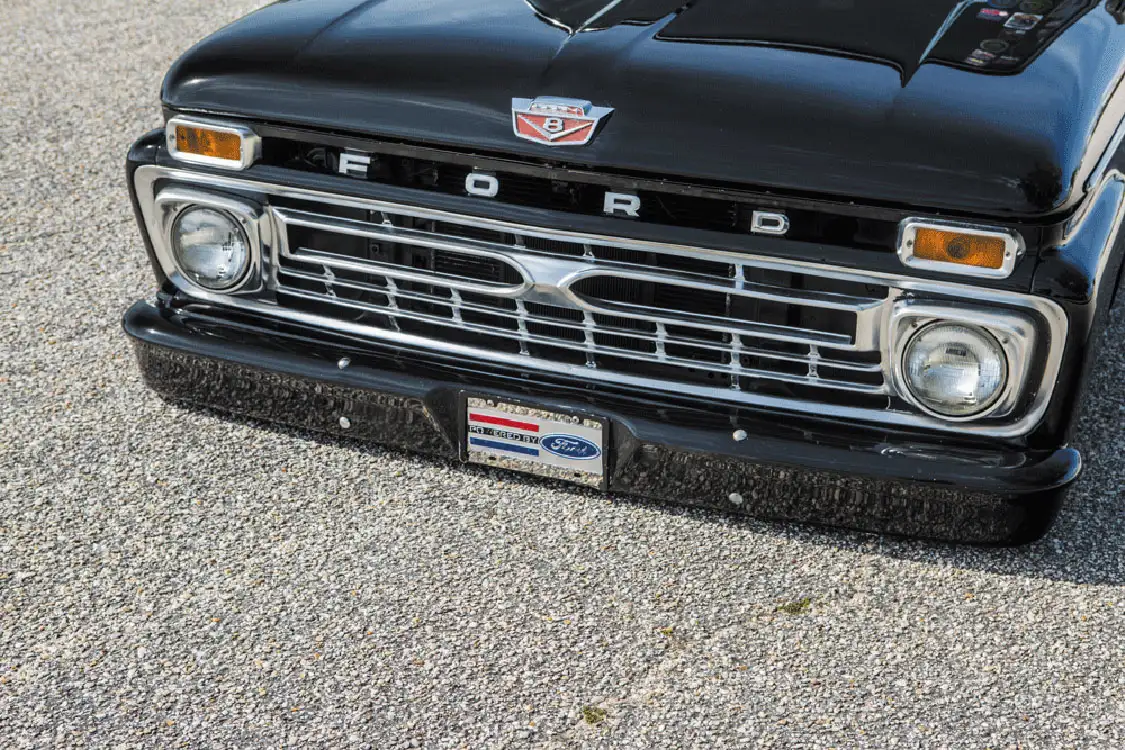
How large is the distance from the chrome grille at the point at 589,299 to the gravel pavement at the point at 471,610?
443 millimetres

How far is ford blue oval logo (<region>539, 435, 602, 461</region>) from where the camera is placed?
318 cm

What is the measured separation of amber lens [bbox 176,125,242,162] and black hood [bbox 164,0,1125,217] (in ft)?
0.21

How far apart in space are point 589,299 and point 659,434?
36cm

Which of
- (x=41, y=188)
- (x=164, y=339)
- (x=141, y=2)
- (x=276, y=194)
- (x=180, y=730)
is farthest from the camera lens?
(x=141, y=2)

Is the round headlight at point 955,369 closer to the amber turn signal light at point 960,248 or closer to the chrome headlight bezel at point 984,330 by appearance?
the chrome headlight bezel at point 984,330

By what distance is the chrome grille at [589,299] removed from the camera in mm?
2977

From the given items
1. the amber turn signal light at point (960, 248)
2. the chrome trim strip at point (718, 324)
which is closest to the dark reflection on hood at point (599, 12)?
the chrome trim strip at point (718, 324)

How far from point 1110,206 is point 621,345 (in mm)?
1201

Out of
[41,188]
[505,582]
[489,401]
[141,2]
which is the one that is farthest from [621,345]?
[141,2]

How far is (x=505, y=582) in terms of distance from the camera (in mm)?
3148

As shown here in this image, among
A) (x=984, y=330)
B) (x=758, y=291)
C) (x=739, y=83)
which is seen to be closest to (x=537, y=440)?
(x=758, y=291)

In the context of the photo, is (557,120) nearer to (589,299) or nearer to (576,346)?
(589,299)

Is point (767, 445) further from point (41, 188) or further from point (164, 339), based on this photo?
point (41, 188)

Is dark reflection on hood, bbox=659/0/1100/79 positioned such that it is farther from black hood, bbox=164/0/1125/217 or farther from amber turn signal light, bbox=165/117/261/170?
amber turn signal light, bbox=165/117/261/170
